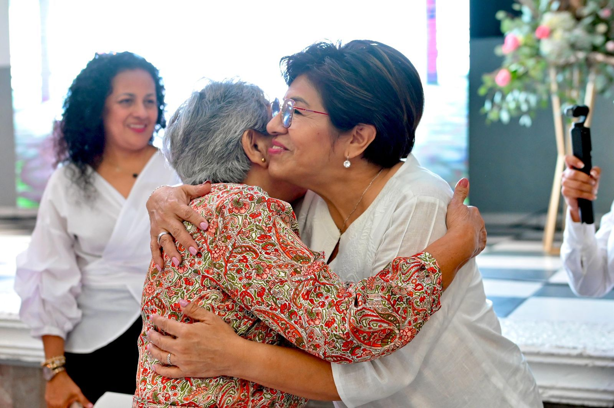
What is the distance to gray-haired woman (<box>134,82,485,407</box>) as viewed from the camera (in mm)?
1246

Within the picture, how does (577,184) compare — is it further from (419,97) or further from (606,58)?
(606,58)

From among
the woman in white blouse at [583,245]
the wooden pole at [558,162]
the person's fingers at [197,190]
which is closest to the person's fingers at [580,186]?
the woman in white blouse at [583,245]

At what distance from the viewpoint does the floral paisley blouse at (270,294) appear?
1.24 metres

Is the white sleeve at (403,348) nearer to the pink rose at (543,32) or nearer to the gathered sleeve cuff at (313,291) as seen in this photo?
the gathered sleeve cuff at (313,291)

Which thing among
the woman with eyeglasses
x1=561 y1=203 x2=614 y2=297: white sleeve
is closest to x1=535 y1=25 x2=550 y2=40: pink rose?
x1=561 y1=203 x2=614 y2=297: white sleeve

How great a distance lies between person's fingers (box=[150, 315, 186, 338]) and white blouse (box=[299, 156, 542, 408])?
1.08ft

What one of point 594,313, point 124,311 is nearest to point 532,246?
point 594,313

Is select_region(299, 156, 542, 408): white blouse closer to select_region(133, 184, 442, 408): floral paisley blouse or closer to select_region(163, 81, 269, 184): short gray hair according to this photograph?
select_region(133, 184, 442, 408): floral paisley blouse

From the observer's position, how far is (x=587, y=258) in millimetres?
1968

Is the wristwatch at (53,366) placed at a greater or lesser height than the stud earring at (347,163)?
lesser

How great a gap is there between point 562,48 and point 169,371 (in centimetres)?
411

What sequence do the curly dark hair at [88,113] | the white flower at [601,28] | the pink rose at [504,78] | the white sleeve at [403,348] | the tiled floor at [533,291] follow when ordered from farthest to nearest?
the pink rose at [504,78] < the white flower at [601,28] < the tiled floor at [533,291] < the curly dark hair at [88,113] < the white sleeve at [403,348]

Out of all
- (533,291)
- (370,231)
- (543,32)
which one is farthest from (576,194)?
(543,32)

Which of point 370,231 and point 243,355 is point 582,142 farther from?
point 243,355
